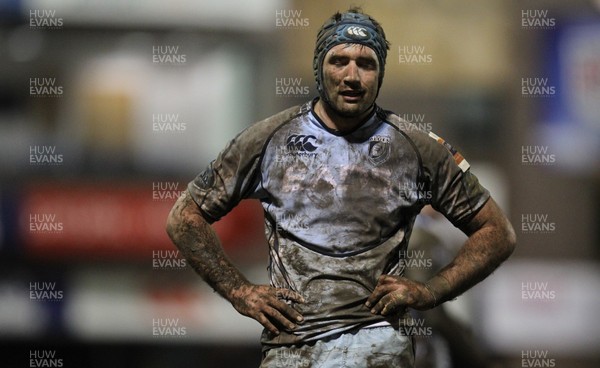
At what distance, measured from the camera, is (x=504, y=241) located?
4609 millimetres

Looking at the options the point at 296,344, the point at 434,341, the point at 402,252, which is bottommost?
the point at 434,341

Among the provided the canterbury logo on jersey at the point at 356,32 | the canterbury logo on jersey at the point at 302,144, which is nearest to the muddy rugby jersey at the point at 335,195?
the canterbury logo on jersey at the point at 302,144

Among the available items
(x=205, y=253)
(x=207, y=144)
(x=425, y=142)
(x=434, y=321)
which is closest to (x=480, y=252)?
(x=425, y=142)

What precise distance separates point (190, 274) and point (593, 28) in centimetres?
352

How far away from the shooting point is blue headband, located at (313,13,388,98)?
451cm

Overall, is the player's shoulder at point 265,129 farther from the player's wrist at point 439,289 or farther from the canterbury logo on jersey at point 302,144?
the player's wrist at point 439,289

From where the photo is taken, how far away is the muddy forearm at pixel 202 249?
463 centimetres

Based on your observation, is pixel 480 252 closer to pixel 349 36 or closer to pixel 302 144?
pixel 302 144

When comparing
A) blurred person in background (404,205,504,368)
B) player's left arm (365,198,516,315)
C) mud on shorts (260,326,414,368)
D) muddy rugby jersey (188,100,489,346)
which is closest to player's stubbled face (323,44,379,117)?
muddy rugby jersey (188,100,489,346)

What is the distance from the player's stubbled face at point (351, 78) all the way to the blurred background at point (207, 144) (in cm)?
428

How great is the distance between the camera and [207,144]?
9.28 m

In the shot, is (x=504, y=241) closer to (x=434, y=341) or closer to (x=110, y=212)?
(x=434, y=341)

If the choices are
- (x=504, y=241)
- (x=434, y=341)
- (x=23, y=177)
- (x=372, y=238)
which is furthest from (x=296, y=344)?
(x=23, y=177)

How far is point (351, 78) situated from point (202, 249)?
2.84ft
